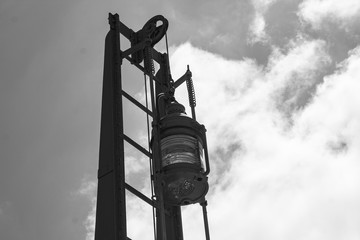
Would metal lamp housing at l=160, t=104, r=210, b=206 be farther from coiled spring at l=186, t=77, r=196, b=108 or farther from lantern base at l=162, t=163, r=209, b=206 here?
coiled spring at l=186, t=77, r=196, b=108

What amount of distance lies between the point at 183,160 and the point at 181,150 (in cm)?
17

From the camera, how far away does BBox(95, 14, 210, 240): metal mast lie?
23.8 feet

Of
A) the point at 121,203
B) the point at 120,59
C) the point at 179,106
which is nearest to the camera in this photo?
the point at 121,203

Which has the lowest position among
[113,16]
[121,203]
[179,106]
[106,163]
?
[121,203]

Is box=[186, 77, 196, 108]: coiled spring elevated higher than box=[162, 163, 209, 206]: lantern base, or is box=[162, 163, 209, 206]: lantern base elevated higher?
box=[186, 77, 196, 108]: coiled spring

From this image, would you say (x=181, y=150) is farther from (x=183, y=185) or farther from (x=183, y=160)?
(x=183, y=185)

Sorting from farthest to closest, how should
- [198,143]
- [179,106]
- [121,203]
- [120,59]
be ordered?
[120,59]
[179,106]
[198,143]
[121,203]

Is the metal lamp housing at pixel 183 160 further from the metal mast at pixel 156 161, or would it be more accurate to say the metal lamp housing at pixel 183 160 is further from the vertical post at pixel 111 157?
the vertical post at pixel 111 157

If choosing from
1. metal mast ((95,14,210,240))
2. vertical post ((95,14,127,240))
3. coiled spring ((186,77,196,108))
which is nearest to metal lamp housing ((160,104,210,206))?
metal mast ((95,14,210,240))

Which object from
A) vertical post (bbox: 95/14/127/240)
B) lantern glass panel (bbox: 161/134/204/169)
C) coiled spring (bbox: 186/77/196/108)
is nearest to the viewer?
vertical post (bbox: 95/14/127/240)

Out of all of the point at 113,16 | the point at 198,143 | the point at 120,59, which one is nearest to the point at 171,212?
the point at 198,143

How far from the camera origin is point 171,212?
8617 mm

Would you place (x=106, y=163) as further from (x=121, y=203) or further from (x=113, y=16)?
(x=113, y=16)

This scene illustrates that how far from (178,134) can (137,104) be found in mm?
1363
